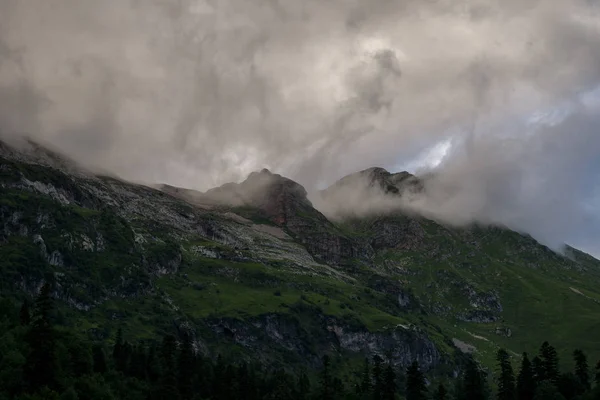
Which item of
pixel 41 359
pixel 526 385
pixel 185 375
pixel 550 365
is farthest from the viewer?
pixel 185 375

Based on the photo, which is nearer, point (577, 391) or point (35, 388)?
point (35, 388)

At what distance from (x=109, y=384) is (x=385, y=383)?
237ft

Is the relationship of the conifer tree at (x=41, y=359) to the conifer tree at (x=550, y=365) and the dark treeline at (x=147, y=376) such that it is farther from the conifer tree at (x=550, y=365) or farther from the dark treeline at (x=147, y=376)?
the conifer tree at (x=550, y=365)

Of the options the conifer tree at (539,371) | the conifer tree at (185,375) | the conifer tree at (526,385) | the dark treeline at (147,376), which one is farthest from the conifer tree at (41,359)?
the conifer tree at (539,371)

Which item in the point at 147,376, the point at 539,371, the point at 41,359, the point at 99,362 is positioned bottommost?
the point at 147,376

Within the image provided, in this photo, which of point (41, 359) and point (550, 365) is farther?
point (550, 365)

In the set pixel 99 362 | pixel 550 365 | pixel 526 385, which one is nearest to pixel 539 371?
pixel 550 365

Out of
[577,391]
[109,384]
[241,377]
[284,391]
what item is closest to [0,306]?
[109,384]

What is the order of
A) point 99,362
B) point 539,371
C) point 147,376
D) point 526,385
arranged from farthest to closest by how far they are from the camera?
point 147,376
point 99,362
point 539,371
point 526,385

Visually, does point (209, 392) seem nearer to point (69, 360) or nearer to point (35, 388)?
point (69, 360)

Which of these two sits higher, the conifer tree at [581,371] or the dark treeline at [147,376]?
the conifer tree at [581,371]

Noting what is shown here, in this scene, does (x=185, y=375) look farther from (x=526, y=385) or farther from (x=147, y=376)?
(x=526, y=385)

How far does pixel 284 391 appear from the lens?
180375mm

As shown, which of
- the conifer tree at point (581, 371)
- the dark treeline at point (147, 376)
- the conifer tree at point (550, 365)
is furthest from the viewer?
the conifer tree at point (581, 371)
